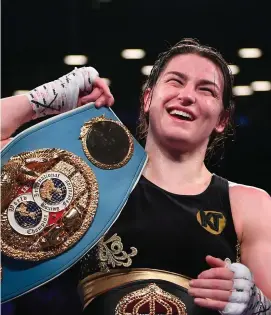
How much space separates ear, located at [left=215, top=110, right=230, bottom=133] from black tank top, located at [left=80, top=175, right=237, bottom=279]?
0.67ft

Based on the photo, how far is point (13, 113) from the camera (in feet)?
4.21

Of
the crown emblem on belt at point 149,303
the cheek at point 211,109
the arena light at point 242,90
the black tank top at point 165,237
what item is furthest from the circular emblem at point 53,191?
the arena light at point 242,90

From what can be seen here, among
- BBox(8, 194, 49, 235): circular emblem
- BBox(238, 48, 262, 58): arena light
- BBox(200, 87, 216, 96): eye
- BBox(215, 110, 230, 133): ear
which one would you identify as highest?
BBox(238, 48, 262, 58): arena light

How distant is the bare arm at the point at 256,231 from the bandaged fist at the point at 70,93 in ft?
1.23

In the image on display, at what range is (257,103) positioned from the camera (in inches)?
57.9

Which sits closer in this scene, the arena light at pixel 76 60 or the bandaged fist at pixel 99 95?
the bandaged fist at pixel 99 95

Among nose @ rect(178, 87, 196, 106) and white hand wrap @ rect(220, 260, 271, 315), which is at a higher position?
nose @ rect(178, 87, 196, 106)

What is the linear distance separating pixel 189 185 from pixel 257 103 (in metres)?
0.31

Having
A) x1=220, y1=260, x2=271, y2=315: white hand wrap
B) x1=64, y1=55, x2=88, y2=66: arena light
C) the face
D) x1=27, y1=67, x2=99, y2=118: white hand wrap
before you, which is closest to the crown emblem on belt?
x1=220, y1=260, x2=271, y2=315: white hand wrap

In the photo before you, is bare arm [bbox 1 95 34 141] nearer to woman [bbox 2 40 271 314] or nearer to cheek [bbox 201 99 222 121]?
woman [bbox 2 40 271 314]

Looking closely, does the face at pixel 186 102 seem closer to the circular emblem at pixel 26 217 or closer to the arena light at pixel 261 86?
the arena light at pixel 261 86

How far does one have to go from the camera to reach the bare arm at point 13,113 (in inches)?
50.4

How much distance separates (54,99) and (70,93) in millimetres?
38

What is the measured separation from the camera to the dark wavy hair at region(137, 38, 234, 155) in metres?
1.38
